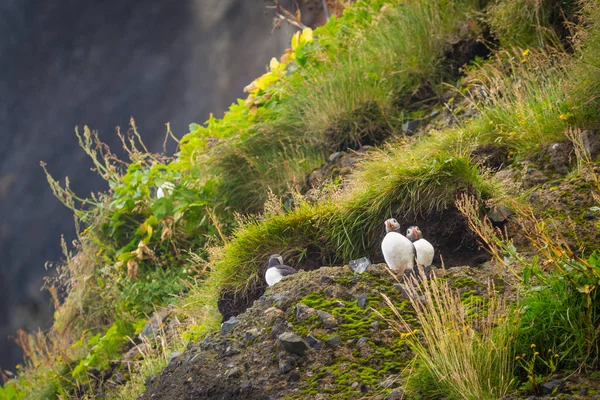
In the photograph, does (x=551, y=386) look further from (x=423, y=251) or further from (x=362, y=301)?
(x=423, y=251)

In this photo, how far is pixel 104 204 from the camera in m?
7.47

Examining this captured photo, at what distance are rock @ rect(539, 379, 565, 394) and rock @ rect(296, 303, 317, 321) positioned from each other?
1.09 metres

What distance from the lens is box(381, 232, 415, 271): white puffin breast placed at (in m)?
3.43

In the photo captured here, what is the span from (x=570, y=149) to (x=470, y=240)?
1048 millimetres

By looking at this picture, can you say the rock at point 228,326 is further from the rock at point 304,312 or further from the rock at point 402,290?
the rock at point 402,290

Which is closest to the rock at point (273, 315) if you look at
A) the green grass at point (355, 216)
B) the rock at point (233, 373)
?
the rock at point (233, 373)

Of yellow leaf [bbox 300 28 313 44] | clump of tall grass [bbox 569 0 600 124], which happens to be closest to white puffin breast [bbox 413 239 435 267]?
clump of tall grass [bbox 569 0 600 124]

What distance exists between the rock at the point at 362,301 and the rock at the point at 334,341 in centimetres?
25

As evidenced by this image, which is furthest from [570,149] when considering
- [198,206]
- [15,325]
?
[15,325]

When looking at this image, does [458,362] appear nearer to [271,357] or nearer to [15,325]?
[271,357]

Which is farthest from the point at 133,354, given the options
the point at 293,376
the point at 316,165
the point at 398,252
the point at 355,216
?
the point at 293,376

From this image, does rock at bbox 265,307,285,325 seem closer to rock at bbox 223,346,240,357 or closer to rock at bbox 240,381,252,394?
rock at bbox 223,346,240,357

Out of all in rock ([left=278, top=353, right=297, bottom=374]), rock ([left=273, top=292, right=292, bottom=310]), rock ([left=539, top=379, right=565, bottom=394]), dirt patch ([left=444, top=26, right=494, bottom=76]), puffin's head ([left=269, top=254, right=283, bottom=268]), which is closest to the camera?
rock ([left=539, top=379, right=565, bottom=394])

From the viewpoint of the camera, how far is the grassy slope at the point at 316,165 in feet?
14.5
